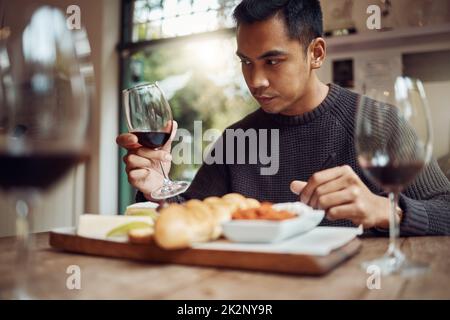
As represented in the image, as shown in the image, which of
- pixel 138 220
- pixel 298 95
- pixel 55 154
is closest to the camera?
pixel 55 154

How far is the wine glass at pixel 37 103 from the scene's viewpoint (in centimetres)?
43

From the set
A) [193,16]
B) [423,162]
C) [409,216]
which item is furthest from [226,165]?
A: [193,16]

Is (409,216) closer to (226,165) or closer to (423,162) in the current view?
(423,162)

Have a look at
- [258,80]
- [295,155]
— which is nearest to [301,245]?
[258,80]

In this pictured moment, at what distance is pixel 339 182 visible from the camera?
906mm

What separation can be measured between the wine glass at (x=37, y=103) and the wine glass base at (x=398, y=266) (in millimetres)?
444

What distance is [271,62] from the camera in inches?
61.5

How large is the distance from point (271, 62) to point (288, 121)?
12.3 inches

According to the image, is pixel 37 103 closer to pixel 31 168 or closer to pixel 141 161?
pixel 31 168

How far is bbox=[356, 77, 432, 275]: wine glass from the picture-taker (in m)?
0.62

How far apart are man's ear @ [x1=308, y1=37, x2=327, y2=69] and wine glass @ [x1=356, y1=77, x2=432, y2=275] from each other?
1.14 metres

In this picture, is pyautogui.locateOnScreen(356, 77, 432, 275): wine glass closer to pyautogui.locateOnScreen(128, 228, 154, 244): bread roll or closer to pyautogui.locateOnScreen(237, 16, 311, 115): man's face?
pyautogui.locateOnScreen(128, 228, 154, 244): bread roll

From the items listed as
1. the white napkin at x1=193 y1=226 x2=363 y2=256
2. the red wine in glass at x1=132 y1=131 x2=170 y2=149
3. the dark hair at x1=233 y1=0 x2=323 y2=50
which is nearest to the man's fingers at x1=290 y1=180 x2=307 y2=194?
the white napkin at x1=193 y1=226 x2=363 y2=256
